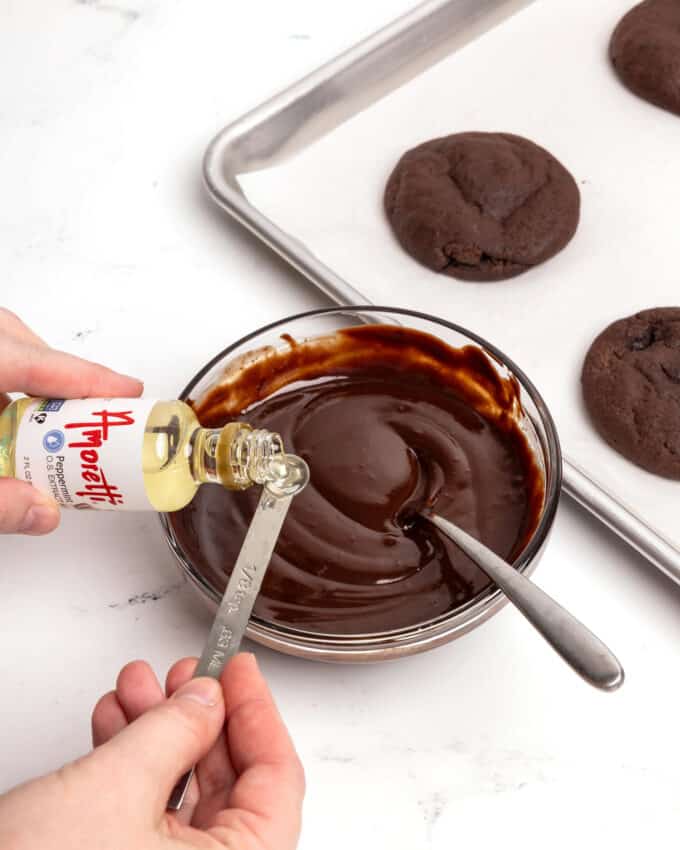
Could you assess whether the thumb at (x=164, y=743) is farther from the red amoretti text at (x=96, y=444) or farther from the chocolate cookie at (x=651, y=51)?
the chocolate cookie at (x=651, y=51)

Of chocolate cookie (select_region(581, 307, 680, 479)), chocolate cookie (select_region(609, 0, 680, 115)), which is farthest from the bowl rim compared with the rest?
chocolate cookie (select_region(609, 0, 680, 115))

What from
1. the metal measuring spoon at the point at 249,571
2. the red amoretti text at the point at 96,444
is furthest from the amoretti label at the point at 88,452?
the metal measuring spoon at the point at 249,571

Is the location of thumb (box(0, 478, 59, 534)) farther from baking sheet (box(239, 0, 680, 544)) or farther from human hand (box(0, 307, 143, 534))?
baking sheet (box(239, 0, 680, 544))

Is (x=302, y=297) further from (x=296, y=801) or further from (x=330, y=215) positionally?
(x=296, y=801)

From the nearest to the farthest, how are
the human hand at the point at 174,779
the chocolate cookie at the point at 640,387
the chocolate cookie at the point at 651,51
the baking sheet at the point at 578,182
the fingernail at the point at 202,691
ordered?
1. the human hand at the point at 174,779
2. the fingernail at the point at 202,691
3. the chocolate cookie at the point at 640,387
4. the baking sheet at the point at 578,182
5. the chocolate cookie at the point at 651,51

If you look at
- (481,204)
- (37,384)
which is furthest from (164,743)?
(481,204)

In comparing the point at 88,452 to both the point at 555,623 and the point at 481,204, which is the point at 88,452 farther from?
the point at 481,204

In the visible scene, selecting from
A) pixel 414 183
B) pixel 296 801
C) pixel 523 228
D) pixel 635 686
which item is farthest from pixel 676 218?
pixel 296 801
